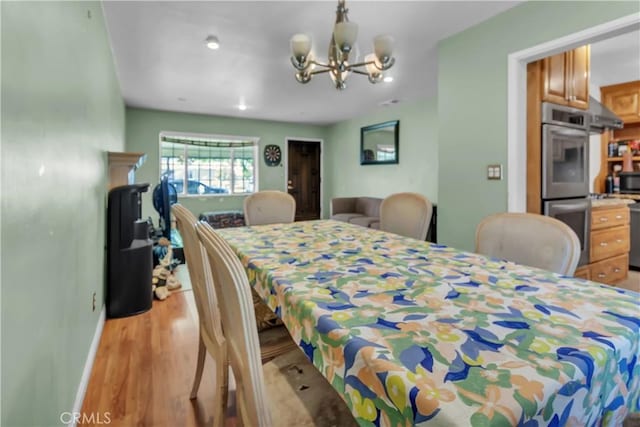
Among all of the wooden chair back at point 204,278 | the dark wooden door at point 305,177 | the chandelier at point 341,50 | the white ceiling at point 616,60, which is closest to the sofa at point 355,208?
the dark wooden door at point 305,177

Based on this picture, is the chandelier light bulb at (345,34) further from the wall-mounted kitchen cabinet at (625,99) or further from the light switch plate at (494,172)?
the wall-mounted kitchen cabinet at (625,99)

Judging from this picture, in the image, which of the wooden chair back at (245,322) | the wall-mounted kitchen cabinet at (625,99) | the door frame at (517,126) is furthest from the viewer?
the wall-mounted kitchen cabinet at (625,99)

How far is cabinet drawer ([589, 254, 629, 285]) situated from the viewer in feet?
9.43

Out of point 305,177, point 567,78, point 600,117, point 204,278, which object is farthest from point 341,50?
point 305,177

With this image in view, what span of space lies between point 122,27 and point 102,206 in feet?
5.24

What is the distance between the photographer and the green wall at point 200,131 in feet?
19.5

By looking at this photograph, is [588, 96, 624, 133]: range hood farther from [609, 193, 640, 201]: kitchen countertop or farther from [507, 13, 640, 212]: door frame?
[609, 193, 640, 201]: kitchen countertop

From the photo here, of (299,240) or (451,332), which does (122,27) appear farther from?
(451,332)

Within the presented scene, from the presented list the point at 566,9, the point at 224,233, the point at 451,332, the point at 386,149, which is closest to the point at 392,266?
the point at 451,332

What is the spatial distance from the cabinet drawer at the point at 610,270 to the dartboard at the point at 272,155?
5.82m

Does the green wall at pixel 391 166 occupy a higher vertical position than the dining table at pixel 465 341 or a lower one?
higher

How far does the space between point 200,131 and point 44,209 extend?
583 centimetres

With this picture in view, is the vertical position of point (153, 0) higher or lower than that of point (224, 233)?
higher

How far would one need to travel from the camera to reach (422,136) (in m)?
5.38
